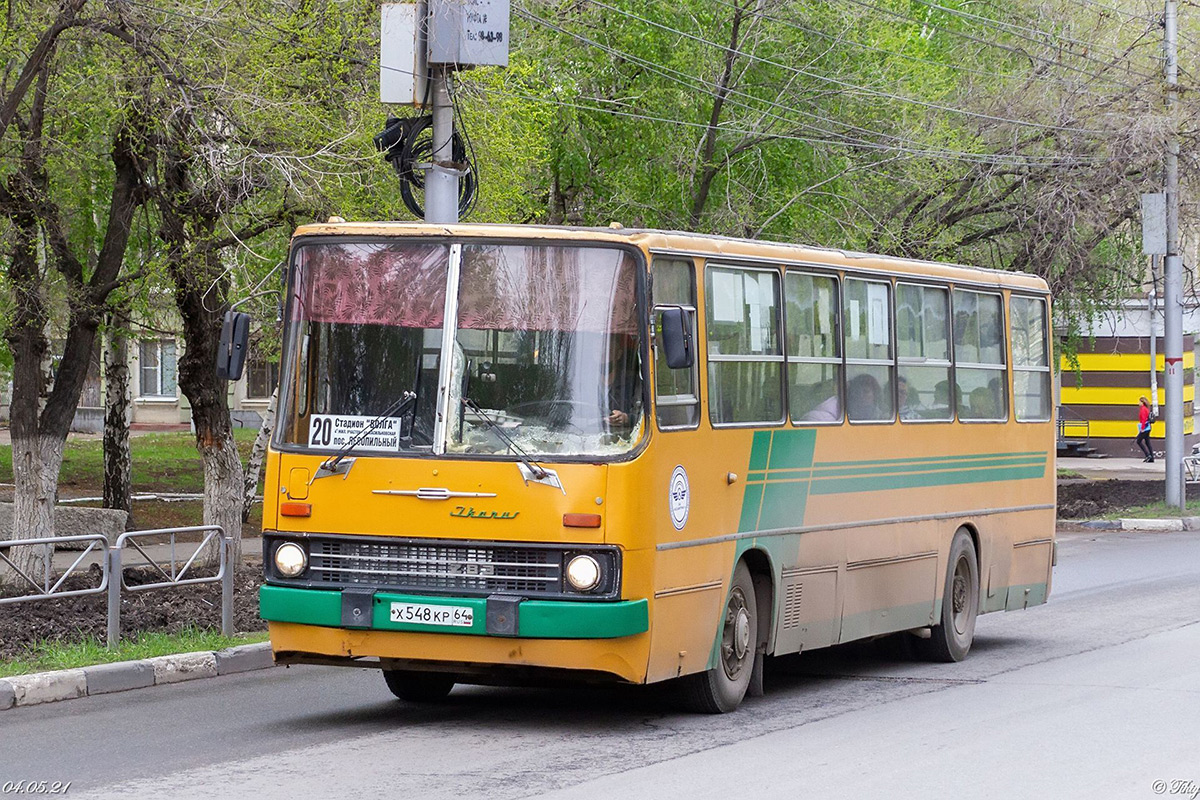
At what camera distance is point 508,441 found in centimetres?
884

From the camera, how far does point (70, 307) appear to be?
16.7 m

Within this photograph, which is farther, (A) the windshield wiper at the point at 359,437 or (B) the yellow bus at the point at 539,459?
(A) the windshield wiper at the point at 359,437

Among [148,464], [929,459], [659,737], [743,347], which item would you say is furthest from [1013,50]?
[659,737]

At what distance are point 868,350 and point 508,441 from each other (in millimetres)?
3508

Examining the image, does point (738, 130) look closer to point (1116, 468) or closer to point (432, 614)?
point (432, 614)

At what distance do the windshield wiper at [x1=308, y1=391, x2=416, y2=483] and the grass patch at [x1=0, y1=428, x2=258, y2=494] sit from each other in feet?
74.5

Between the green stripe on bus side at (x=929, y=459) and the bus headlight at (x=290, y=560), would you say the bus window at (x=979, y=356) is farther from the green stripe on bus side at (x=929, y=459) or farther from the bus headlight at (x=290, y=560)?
the bus headlight at (x=290, y=560)

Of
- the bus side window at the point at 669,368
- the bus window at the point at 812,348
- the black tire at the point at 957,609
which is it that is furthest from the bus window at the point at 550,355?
the black tire at the point at 957,609

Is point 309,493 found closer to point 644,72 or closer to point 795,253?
point 795,253

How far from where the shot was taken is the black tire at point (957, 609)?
12609 millimetres

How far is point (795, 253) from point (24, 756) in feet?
17.6

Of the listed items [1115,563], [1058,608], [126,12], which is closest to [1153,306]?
[1115,563]
